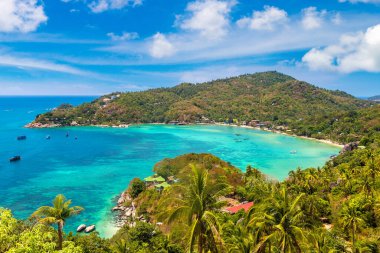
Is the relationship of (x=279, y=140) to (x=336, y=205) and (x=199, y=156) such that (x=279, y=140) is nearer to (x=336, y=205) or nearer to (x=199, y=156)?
→ (x=199, y=156)

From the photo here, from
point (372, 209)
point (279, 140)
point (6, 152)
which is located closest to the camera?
point (372, 209)

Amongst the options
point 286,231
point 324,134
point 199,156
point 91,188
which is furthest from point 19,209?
point 324,134

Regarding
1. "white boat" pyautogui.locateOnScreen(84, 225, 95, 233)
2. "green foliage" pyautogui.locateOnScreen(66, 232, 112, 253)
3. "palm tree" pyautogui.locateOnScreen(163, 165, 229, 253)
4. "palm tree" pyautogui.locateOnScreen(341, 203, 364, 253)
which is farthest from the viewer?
"white boat" pyautogui.locateOnScreen(84, 225, 95, 233)

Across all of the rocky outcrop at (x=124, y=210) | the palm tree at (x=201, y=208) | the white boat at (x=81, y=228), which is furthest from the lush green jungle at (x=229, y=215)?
the white boat at (x=81, y=228)

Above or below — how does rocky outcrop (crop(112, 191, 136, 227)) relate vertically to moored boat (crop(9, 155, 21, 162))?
below

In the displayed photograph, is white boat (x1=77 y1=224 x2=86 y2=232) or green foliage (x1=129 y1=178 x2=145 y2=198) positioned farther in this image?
green foliage (x1=129 y1=178 x2=145 y2=198)

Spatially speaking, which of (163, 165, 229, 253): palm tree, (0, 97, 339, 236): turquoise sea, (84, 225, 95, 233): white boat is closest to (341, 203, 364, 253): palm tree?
(163, 165, 229, 253): palm tree

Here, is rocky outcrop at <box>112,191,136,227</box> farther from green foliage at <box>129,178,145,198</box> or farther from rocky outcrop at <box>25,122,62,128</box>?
rocky outcrop at <box>25,122,62,128</box>

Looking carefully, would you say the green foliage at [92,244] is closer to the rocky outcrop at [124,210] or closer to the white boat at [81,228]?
the white boat at [81,228]
